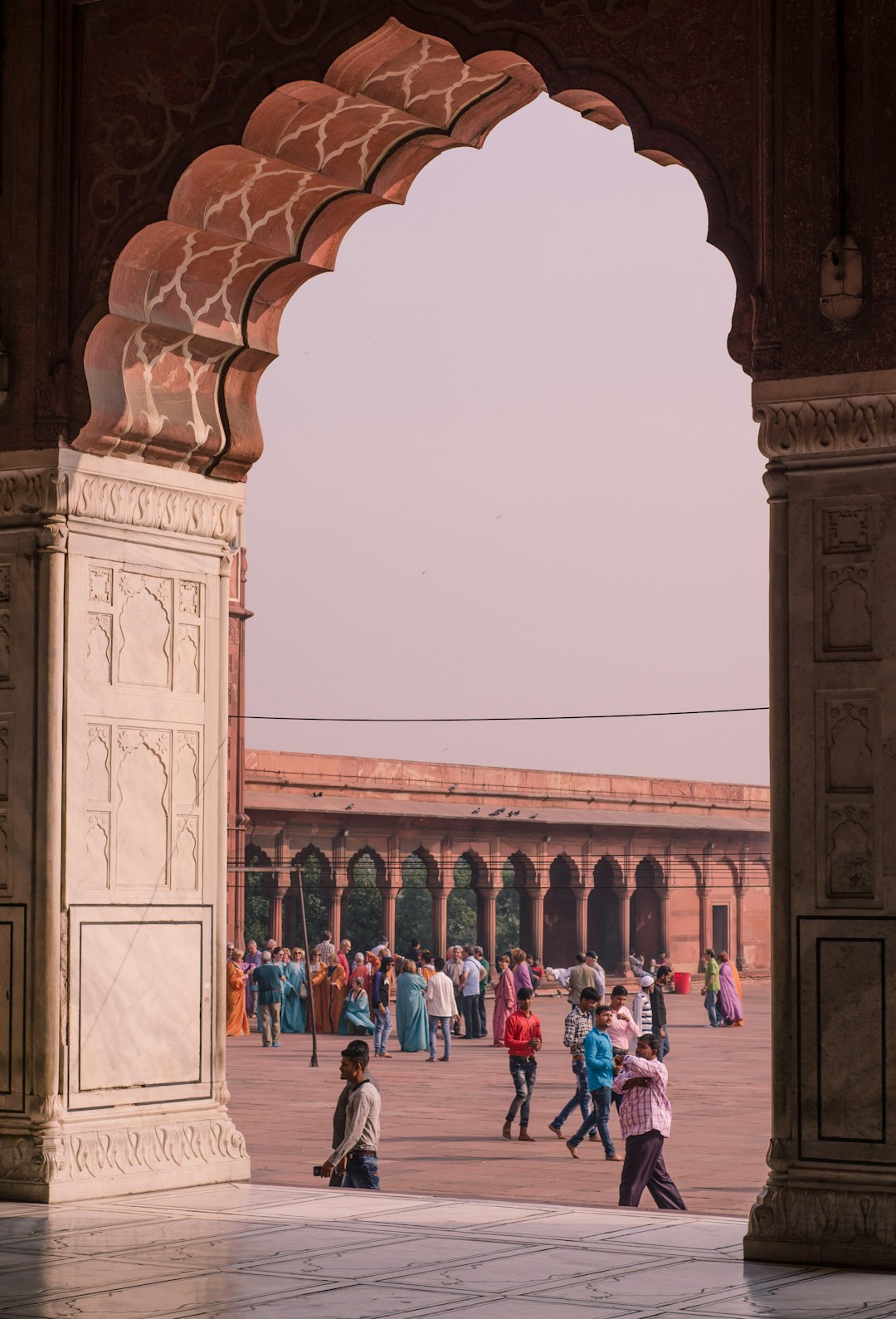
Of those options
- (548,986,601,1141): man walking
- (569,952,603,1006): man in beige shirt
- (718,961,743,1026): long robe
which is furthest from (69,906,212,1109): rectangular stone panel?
(718,961,743,1026): long robe

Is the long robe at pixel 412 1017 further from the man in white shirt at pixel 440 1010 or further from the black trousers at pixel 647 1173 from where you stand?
the black trousers at pixel 647 1173

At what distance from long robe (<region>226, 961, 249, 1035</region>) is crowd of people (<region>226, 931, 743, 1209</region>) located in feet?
0.09

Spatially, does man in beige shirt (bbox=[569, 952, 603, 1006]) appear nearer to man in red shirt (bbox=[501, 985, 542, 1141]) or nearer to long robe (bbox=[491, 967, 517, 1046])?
long robe (bbox=[491, 967, 517, 1046])

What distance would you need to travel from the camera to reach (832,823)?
5438mm

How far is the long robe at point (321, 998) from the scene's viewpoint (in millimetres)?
20672

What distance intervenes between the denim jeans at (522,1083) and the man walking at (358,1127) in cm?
466

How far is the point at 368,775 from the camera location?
3045 cm

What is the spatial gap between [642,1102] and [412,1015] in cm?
1100

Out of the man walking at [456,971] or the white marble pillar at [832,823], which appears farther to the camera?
the man walking at [456,971]

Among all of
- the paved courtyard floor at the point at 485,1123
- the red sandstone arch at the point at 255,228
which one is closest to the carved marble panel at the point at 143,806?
the red sandstone arch at the point at 255,228

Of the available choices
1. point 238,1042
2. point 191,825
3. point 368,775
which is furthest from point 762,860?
point 191,825

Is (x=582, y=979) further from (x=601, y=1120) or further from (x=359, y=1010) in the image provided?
(x=601, y=1120)

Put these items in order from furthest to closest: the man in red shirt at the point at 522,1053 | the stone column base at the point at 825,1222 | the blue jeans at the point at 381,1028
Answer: the blue jeans at the point at 381,1028 < the man in red shirt at the point at 522,1053 < the stone column base at the point at 825,1222

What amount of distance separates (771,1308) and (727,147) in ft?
10.6
